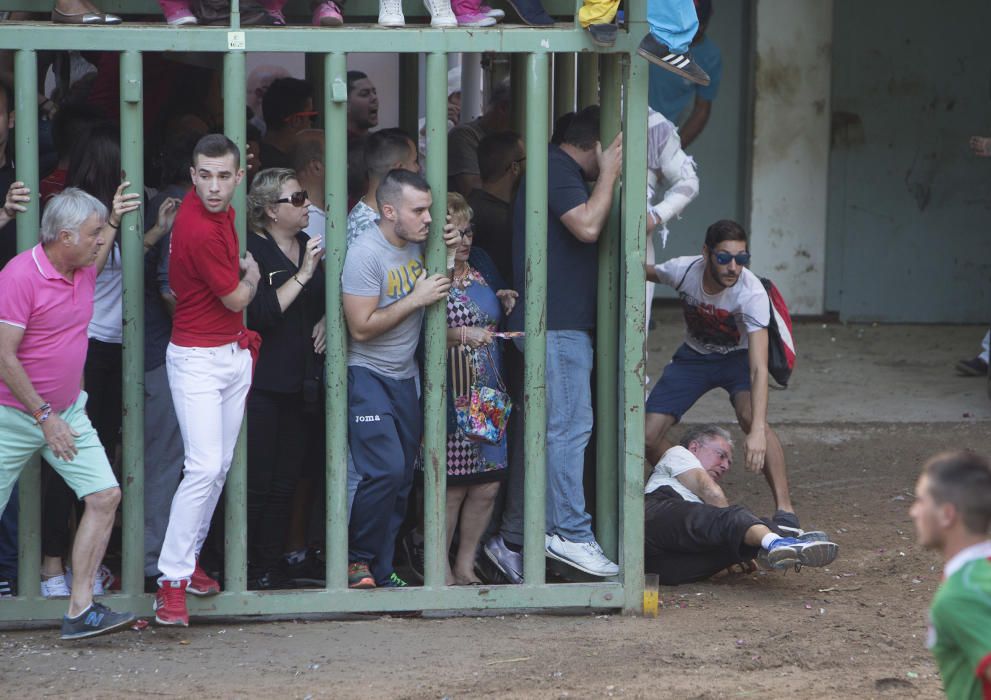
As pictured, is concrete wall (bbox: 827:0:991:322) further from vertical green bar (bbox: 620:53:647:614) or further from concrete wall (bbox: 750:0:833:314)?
vertical green bar (bbox: 620:53:647:614)

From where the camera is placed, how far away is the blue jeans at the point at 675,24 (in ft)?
18.6

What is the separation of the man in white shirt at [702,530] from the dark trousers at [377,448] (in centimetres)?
116

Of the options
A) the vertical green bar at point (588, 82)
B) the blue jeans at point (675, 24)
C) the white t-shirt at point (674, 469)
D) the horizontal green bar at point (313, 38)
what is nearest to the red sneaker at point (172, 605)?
the horizontal green bar at point (313, 38)

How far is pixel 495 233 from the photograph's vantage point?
6.79m

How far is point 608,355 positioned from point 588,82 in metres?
1.73

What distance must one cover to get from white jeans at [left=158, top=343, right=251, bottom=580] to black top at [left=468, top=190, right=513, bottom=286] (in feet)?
4.80

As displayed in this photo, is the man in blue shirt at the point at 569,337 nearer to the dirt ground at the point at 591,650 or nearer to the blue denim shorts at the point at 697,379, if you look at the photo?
the dirt ground at the point at 591,650

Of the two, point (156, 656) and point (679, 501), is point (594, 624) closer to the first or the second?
point (679, 501)

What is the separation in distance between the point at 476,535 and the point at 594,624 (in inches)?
27.3

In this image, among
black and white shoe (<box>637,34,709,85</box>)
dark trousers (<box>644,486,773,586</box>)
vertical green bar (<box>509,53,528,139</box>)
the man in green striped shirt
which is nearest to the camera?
the man in green striped shirt

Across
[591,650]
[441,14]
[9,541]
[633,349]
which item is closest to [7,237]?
[9,541]

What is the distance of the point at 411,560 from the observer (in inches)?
264

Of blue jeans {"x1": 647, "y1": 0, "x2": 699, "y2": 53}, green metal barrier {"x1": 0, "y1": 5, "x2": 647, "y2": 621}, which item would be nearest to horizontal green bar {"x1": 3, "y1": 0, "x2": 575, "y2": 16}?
green metal barrier {"x1": 0, "y1": 5, "x2": 647, "y2": 621}

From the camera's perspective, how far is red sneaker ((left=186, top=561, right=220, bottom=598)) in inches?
229
